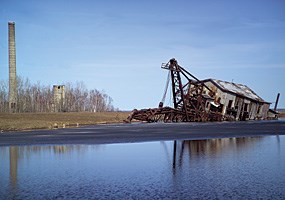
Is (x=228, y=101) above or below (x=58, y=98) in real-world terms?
below

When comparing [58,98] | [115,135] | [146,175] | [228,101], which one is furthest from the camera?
[58,98]

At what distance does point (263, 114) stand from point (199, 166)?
58.5 m

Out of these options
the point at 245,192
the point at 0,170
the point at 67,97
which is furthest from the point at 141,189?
the point at 67,97

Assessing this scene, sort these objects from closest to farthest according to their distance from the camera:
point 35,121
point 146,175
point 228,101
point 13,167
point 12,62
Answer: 1. point 146,175
2. point 13,167
3. point 35,121
4. point 228,101
5. point 12,62

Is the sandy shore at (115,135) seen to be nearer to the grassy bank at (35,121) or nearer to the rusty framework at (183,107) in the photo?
the grassy bank at (35,121)

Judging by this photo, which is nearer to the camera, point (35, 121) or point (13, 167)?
point (13, 167)

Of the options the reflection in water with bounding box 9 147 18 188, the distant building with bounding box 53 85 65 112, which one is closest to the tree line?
the distant building with bounding box 53 85 65 112

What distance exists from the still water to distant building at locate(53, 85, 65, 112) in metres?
93.2

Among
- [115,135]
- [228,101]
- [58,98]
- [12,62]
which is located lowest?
[115,135]

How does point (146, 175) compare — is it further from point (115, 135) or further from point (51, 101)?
point (51, 101)

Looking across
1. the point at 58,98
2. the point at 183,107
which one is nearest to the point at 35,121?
the point at 183,107

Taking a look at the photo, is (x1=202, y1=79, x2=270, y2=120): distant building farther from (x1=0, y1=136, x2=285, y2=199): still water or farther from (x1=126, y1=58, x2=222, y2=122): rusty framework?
(x1=0, y1=136, x2=285, y2=199): still water

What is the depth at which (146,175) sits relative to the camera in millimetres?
10914

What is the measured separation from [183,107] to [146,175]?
42886 mm
